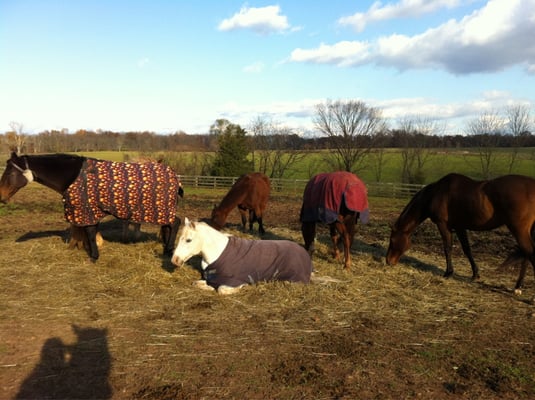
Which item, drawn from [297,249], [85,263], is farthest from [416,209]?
[85,263]

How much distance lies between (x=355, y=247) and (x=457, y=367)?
17.9 ft

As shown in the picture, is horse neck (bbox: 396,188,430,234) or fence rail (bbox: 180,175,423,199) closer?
horse neck (bbox: 396,188,430,234)

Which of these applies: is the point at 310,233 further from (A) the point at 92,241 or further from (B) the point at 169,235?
(A) the point at 92,241

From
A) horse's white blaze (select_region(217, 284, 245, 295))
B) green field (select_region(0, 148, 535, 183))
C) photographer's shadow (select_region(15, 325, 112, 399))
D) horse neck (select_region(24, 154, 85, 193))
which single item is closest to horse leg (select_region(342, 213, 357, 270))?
horse's white blaze (select_region(217, 284, 245, 295))

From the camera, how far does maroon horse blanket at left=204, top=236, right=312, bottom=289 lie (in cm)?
562

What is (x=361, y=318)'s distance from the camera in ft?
16.1

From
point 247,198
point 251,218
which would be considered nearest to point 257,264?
point 247,198

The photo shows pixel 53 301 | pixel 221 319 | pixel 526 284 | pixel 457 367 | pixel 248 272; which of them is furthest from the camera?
pixel 526 284

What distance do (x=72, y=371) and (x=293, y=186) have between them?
28732 millimetres

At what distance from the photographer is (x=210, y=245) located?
18.4 feet

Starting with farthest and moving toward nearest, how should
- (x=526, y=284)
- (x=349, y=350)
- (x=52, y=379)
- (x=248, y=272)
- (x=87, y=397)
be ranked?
(x=526, y=284) → (x=248, y=272) → (x=349, y=350) → (x=52, y=379) → (x=87, y=397)

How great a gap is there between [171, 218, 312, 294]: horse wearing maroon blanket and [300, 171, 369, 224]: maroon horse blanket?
1344 millimetres

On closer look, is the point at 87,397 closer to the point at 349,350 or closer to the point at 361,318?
the point at 349,350

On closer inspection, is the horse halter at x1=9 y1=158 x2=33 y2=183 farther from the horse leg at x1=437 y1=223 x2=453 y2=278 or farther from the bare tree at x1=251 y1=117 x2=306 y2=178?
the bare tree at x1=251 y1=117 x2=306 y2=178
